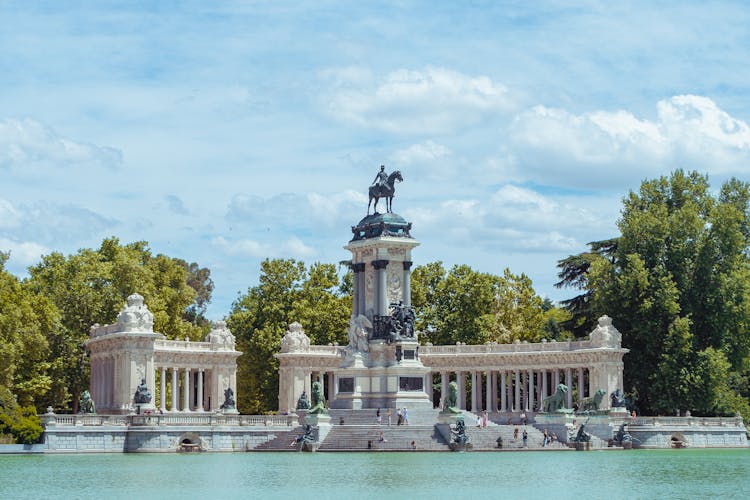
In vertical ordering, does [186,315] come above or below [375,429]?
above

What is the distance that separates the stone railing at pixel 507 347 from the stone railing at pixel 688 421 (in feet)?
33.0

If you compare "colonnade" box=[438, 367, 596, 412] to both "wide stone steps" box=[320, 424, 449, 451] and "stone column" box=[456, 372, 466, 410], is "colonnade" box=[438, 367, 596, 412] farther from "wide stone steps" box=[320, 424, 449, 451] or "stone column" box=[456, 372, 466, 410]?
"wide stone steps" box=[320, 424, 449, 451]

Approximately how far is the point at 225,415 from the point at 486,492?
3204 cm

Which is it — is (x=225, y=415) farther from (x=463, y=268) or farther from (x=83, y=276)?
(x=463, y=268)

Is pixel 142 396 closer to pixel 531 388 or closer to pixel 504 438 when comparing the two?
pixel 504 438

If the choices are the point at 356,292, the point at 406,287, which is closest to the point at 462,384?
the point at 406,287

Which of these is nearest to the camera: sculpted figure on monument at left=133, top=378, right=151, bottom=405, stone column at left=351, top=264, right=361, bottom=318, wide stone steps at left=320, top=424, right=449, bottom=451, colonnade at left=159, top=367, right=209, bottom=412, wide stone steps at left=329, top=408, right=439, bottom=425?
wide stone steps at left=320, top=424, right=449, bottom=451

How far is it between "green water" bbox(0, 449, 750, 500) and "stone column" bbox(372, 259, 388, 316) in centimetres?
1457

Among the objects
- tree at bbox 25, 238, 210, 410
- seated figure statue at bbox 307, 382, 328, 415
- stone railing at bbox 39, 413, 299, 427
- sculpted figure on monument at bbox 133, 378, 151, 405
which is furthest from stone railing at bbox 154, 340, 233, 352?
seated figure statue at bbox 307, 382, 328, 415

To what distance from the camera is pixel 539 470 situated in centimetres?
5291

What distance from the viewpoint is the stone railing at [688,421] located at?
7688 cm

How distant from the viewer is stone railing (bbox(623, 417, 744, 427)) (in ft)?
252

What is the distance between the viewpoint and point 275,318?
100 metres

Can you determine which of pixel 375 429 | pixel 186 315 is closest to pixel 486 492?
pixel 375 429
